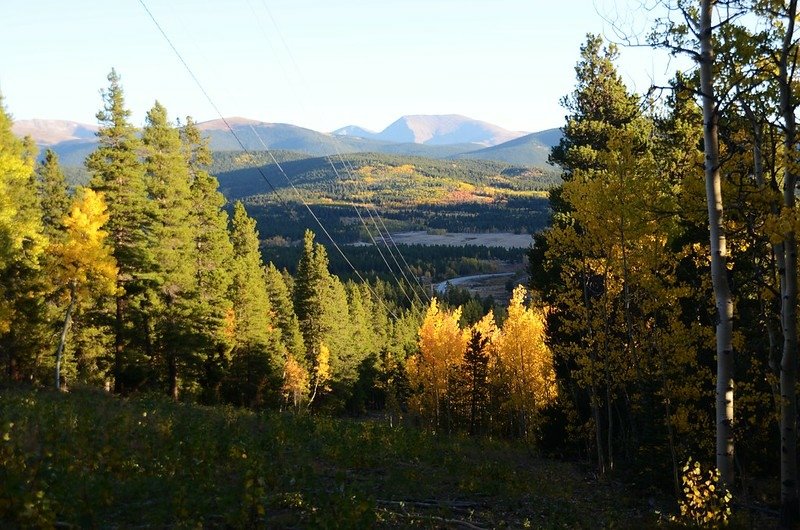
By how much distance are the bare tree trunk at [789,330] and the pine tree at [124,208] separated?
94.5 feet

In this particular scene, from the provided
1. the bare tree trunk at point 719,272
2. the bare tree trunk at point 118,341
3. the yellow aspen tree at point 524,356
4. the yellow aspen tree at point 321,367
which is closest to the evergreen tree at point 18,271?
the bare tree trunk at point 118,341

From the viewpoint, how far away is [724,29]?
9.88m

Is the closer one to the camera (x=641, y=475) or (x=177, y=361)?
(x=641, y=475)

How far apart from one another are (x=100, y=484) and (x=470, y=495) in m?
6.87

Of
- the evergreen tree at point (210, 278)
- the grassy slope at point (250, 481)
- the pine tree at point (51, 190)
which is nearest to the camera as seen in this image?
the grassy slope at point (250, 481)

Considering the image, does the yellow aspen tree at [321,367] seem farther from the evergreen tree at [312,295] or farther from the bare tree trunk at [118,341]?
the bare tree trunk at [118,341]

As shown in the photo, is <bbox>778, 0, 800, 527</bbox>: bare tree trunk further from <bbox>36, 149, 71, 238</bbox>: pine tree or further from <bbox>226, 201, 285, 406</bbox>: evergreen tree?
<bbox>36, 149, 71, 238</bbox>: pine tree

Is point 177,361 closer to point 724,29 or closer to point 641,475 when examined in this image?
point 641,475

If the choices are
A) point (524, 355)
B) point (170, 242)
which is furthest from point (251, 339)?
point (524, 355)

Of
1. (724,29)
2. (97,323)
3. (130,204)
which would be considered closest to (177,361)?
(97,323)

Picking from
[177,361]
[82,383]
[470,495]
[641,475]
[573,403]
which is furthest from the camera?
[177,361]

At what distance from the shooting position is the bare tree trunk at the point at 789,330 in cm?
923

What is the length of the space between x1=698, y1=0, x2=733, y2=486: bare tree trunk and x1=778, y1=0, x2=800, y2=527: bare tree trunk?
0.91m

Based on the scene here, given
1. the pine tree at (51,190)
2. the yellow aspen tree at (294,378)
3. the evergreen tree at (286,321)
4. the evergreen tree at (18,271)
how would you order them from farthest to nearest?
1. the evergreen tree at (286,321)
2. the yellow aspen tree at (294,378)
3. the pine tree at (51,190)
4. the evergreen tree at (18,271)
